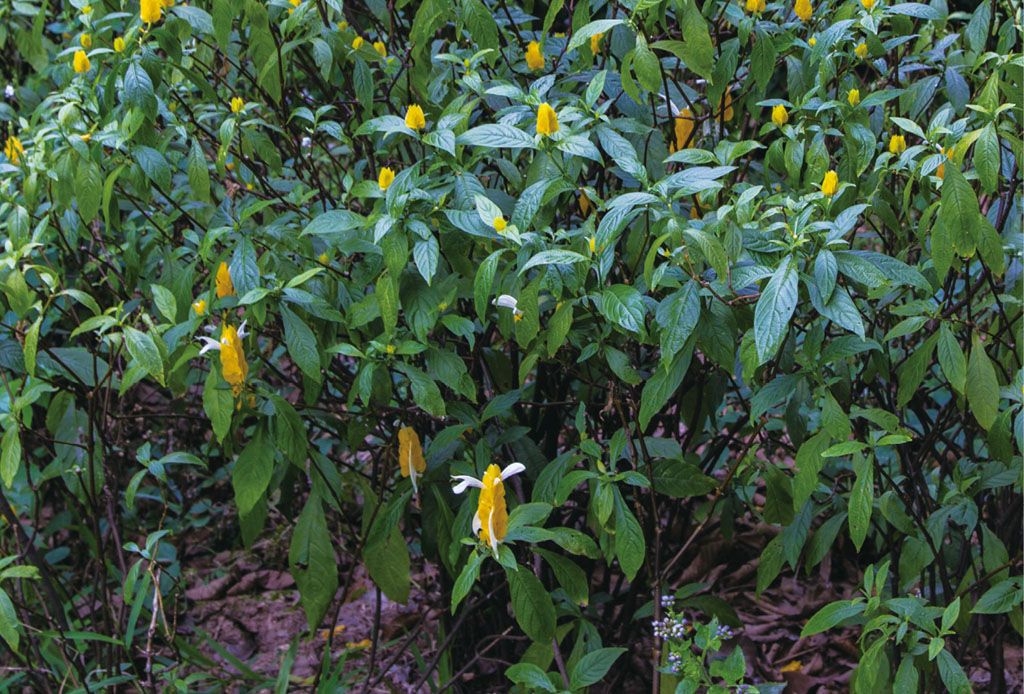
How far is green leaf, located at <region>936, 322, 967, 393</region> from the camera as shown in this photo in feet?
4.59

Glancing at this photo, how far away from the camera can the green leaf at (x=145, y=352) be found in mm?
1517

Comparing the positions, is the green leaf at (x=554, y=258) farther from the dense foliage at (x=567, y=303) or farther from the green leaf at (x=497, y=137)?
the green leaf at (x=497, y=137)

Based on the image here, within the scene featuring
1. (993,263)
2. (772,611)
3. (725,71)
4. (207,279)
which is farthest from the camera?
(772,611)

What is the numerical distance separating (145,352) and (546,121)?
801 millimetres

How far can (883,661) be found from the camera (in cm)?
173

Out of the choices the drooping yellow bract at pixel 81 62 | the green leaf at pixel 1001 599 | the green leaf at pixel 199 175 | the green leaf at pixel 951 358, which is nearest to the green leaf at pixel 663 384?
the green leaf at pixel 951 358

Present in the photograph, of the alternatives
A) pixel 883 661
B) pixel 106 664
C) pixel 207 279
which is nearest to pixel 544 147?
pixel 207 279

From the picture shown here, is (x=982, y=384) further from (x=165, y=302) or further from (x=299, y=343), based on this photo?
(x=165, y=302)

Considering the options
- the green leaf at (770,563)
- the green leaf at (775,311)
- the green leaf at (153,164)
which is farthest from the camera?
the green leaf at (770,563)

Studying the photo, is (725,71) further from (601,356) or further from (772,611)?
(772,611)

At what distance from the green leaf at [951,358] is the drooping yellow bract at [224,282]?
4.10 feet

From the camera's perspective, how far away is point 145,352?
1524 millimetres

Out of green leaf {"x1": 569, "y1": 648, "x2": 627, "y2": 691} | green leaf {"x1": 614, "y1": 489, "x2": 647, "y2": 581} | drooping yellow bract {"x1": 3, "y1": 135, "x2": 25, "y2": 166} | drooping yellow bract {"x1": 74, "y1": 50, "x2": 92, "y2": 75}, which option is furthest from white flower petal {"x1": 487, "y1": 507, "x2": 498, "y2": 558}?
drooping yellow bract {"x1": 3, "y1": 135, "x2": 25, "y2": 166}

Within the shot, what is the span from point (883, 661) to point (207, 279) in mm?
1669
